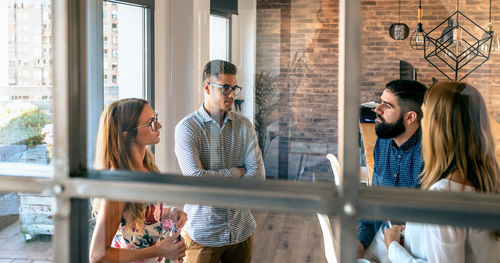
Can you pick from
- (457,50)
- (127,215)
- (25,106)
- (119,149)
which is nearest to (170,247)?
(127,215)

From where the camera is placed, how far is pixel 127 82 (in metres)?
3.03

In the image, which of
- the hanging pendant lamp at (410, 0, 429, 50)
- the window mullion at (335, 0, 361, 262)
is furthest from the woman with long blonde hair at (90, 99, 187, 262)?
the hanging pendant lamp at (410, 0, 429, 50)

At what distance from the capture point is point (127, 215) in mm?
1673

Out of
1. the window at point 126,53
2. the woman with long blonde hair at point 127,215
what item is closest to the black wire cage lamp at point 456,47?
the window at point 126,53

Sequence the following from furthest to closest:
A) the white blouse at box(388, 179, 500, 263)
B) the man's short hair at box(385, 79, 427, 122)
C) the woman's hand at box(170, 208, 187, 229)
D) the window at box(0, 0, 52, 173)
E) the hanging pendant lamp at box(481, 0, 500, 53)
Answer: the hanging pendant lamp at box(481, 0, 500, 53), the window at box(0, 0, 52, 173), the man's short hair at box(385, 79, 427, 122), the woman's hand at box(170, 208, 187, 229), the white blouse at box(388, 179, 500, 263)

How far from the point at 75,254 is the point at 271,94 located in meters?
2.47

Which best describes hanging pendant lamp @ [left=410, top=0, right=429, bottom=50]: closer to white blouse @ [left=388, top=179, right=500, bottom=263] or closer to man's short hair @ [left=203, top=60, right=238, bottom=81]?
man's short hair @ [left=203, top=60, right=238, bottom=81]

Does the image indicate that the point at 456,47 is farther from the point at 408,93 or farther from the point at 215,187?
the point at 215,187

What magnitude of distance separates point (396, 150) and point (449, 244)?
3.21 ft

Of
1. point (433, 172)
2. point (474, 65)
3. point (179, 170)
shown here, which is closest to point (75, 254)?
point (433, 172)

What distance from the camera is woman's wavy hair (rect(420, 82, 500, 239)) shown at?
138 cm

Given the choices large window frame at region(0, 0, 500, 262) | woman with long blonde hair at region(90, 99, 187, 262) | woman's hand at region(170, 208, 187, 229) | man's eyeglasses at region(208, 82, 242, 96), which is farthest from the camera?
man's eyeglasses at region(208, 82, 242, 96)

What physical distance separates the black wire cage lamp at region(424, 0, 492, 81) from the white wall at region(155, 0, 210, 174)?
59.0 inches

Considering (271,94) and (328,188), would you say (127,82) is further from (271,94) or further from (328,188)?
(328,188)
